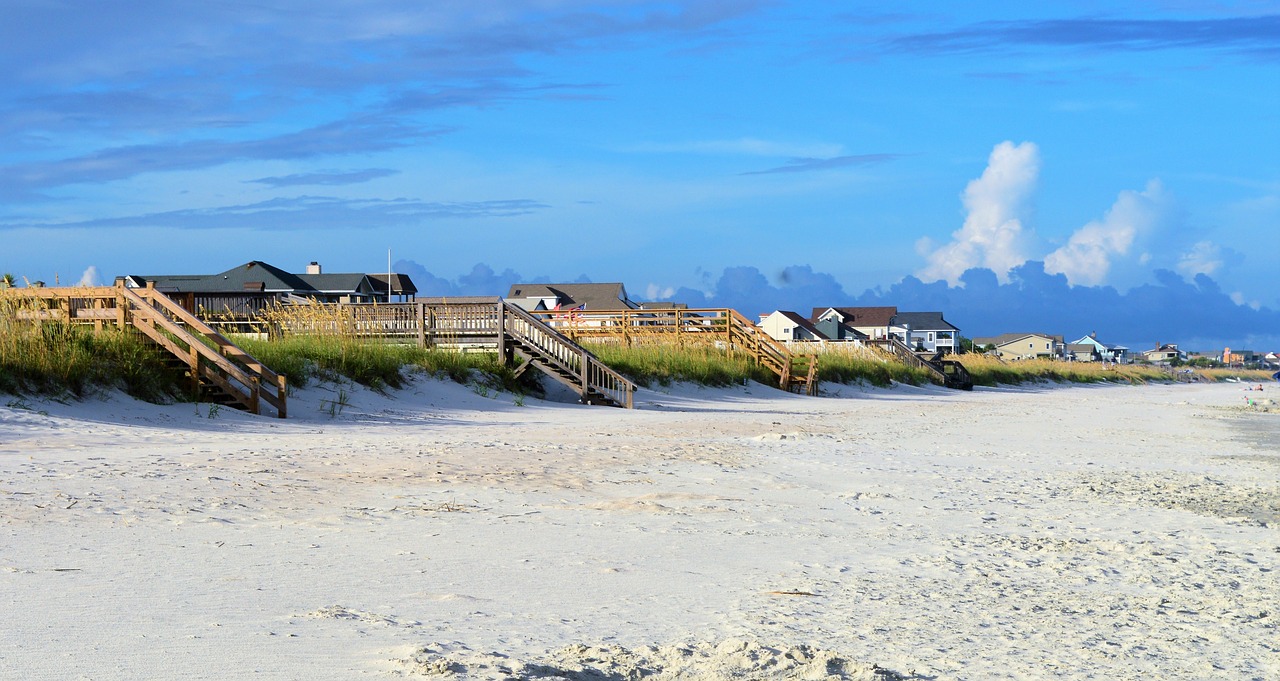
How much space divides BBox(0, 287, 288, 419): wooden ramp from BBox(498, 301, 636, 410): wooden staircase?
285 inches

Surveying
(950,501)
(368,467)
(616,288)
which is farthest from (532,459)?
(616,288)

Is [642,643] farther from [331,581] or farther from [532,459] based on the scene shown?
[532,459]

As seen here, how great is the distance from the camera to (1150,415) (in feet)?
85.9

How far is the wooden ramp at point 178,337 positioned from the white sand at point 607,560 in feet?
8.69

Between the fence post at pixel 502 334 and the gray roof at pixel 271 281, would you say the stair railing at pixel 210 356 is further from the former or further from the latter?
the gray roof at pixel 271 281

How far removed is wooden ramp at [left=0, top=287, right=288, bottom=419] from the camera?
15.7 m

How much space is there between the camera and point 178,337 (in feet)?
52.5

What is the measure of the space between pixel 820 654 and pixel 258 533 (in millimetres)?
3658

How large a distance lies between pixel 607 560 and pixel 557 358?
17.2 metres

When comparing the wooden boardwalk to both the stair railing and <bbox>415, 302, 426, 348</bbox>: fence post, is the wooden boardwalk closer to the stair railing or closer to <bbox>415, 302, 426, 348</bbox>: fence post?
<bbox>415, 302, 426, 348</bbox>: fence post

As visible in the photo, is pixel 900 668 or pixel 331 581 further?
pixel 331 581

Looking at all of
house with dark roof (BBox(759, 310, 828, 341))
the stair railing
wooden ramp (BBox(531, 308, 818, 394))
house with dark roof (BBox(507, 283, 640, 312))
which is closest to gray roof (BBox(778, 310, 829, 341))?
house with dark roof (BBox(759, 310, 828, 341))

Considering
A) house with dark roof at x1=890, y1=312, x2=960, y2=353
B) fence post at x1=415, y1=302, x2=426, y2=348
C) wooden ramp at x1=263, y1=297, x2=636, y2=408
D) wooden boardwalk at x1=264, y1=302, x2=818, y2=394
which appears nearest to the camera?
wooden ramp at x1=263, y1=297, x2=636, y2=408

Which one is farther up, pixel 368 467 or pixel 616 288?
pixel 616 288
